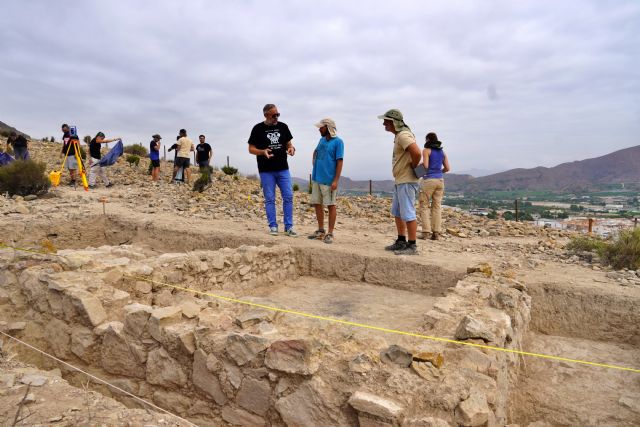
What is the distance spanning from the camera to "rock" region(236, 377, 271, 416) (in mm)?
2803

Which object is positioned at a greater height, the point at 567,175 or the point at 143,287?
the point at 567,175

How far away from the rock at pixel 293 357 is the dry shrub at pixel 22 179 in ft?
35.6

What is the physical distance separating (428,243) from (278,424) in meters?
4.60

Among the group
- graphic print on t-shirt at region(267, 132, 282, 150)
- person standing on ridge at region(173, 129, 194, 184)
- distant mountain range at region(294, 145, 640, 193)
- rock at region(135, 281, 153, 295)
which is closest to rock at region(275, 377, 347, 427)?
rock at region(135, 281, 153, 295)

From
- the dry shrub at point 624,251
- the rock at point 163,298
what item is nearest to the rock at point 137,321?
the rock at point 163,298

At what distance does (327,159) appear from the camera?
20.3 ft

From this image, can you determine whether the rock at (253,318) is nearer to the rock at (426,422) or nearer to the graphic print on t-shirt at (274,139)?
the rock at (426,422)

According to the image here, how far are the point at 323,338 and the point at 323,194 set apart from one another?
11.5 ft

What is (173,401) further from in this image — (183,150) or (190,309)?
(183,150)

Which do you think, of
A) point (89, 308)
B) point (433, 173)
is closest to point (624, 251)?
point (433, 173)

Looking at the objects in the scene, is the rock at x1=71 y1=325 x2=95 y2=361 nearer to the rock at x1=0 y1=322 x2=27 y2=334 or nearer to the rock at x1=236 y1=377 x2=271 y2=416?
the rock at x1=0 y1=322 x2=27 y2=334

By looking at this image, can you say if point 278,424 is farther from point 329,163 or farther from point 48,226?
point 48,226

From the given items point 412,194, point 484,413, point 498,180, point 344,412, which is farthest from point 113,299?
point 498,180

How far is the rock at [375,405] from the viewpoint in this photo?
2324 millimetres
